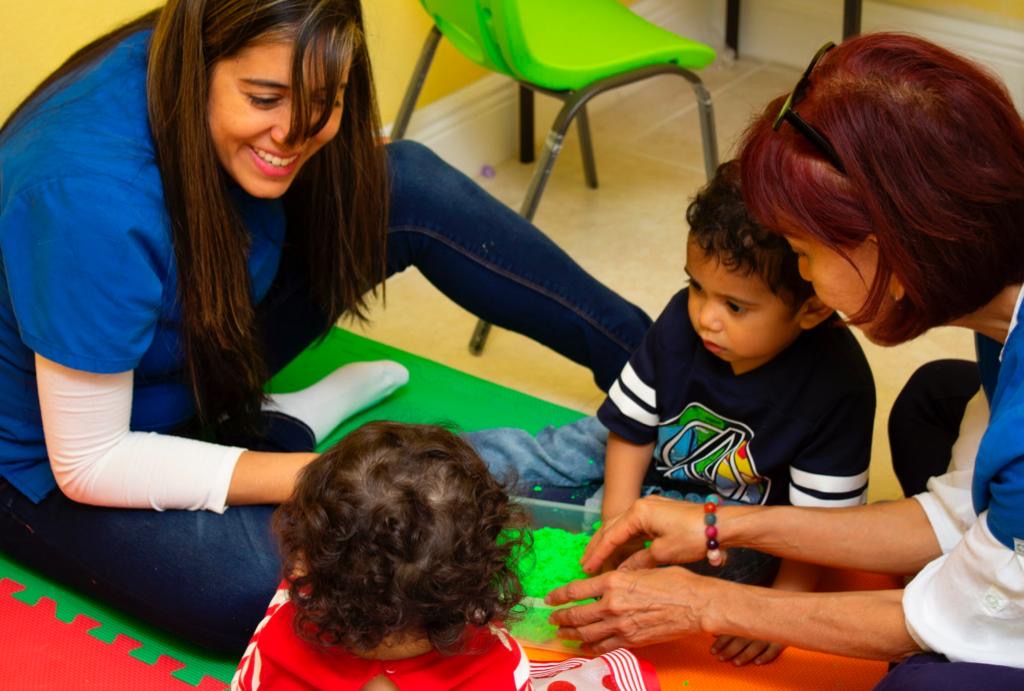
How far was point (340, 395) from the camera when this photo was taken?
1.99 meters

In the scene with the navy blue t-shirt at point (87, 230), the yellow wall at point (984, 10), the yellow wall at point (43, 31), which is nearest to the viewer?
the navy blue t-shirt at point (87, 230)

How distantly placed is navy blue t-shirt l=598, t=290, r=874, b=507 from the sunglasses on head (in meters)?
0.36

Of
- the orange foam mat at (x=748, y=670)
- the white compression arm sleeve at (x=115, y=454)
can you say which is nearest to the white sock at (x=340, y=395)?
the white compression arm sleeve at (x=115, y=454)

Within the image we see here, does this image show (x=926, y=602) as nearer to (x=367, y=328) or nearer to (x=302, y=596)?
(x=302, y=596)

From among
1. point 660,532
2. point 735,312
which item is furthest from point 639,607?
point 735,312

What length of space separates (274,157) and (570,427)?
25.7 inches

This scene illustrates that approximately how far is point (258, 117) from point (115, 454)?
44 cm

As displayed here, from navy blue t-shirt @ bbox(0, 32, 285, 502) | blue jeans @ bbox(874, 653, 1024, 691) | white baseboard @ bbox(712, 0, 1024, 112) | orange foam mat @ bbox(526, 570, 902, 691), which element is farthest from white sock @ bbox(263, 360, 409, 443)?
white baseboard @ bbox(712, 0, 1024, 112)

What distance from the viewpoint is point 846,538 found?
58.1 inches

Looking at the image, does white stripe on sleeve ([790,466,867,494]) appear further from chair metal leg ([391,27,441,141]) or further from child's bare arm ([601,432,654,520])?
chair metal leg ([391,27,441,141])

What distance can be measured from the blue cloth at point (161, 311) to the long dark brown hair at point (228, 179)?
0.10 ft

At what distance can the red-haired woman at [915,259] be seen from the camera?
1193mm

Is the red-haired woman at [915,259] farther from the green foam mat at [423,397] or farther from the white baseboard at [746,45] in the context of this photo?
the white baseboard at [746,45]

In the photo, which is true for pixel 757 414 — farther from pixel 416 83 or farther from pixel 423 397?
pixel 416 83
